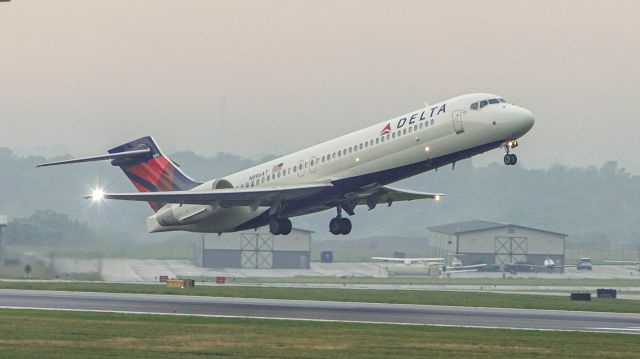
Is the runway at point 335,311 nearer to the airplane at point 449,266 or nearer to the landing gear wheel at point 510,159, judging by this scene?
the landing gear wheel at point 510,159

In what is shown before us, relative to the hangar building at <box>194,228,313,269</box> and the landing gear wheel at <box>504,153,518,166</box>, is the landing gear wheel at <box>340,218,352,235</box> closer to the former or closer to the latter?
the landing gear wheel at <box>504,153,518,166</box>

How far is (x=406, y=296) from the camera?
6412cm

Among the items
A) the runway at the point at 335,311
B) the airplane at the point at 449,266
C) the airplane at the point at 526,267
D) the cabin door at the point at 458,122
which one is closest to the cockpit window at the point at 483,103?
the cabin door at the point at 458,122

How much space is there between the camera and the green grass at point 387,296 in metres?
59.0

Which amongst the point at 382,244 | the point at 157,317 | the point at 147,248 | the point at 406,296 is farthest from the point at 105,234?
the point at 382,244

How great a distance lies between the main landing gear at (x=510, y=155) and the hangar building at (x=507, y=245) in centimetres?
8093

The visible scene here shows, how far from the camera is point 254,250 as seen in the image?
4749 inches

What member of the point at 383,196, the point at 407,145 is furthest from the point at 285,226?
the point at 407,145

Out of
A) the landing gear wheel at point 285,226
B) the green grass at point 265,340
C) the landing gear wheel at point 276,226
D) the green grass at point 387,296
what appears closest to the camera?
the green grass at point 265,340

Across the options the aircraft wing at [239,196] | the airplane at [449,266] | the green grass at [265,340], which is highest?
the aircraft wing at [239,196]

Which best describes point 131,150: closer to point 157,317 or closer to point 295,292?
point 295,292

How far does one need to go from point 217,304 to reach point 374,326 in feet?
43.4

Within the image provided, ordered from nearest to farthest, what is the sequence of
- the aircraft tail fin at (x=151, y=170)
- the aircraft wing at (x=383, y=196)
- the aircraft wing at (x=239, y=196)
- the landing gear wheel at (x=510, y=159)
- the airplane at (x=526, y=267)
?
the landing gear wheel at (x=510, y=159), the aircraft wing at (x=239, y=196), the aircraft wing at (x=383, y=196), the aircraft tail fin at (x=151, y=170), the airplane at (x=526, y=267)

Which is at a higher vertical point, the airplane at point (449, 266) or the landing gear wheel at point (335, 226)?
the landing gear wheel at point (335, 226)
